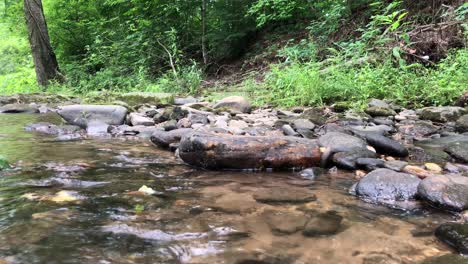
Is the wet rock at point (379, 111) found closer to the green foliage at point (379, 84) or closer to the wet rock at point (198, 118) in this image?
the green foliage at point (379, 84)

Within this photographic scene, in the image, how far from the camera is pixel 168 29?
39.3ft

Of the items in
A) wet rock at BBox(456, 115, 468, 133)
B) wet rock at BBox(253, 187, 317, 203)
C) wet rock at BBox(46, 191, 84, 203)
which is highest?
wet rock at BBox(456, 115, 468, 133)

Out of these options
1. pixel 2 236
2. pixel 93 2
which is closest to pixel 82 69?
pixel 93 2

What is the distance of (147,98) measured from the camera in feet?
25.3

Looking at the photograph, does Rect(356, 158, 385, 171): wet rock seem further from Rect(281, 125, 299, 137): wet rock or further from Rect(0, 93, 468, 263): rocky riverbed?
Rect(281, 125, 299, 137): wet rock

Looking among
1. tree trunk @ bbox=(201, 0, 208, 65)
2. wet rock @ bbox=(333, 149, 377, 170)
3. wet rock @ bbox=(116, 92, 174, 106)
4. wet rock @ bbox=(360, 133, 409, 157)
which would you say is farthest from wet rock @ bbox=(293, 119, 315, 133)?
tree trunk @ bbox=(201, 0, 208, 65)

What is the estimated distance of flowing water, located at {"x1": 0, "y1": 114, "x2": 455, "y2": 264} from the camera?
1697 mm

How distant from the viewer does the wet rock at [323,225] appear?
1952 mm

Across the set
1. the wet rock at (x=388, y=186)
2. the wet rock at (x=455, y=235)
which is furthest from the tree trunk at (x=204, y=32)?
the wet rock at (x=455, y=235)

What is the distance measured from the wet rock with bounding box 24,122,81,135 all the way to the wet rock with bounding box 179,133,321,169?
254 cm

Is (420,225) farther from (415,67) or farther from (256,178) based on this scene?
(415,67)

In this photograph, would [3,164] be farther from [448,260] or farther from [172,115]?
[448,260]

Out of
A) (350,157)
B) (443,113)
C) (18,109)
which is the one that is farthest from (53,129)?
(443,113)

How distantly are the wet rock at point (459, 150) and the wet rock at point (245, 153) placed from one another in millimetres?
1193
